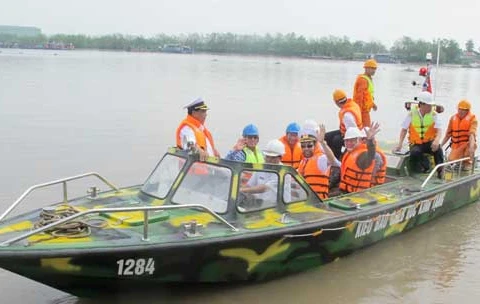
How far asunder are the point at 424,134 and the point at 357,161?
6.90 feet

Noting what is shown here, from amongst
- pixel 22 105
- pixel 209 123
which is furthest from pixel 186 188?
pixel 22 105

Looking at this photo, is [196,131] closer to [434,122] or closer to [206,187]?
[206,187]

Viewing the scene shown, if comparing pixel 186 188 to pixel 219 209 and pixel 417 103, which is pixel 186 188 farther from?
pixel 417 103

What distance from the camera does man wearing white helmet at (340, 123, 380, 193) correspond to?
6.90 metres

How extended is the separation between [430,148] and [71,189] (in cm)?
559

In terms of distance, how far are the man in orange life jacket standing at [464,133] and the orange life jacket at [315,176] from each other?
3.25m

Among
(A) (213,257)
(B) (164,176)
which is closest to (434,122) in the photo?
(B) (164,176)

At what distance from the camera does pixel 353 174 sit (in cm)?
713

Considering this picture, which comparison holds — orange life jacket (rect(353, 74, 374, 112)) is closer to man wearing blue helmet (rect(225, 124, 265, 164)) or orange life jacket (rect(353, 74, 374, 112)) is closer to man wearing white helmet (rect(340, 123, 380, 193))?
man wearing white helmet (rect(340, 123, 380, 193))

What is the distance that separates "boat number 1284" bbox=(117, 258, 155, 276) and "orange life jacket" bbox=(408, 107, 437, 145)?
5.12 m

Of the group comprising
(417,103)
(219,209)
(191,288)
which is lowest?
(191,288)

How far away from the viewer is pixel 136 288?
5238 mm

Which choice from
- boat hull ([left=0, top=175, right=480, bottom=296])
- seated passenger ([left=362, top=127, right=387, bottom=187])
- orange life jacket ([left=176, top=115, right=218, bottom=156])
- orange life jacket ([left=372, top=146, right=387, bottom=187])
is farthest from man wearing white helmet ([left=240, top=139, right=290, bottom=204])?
orange life jacket ([left=372, top=146, right=387, bottom=187])

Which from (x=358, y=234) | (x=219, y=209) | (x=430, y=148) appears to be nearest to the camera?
(x=219, y=209)
